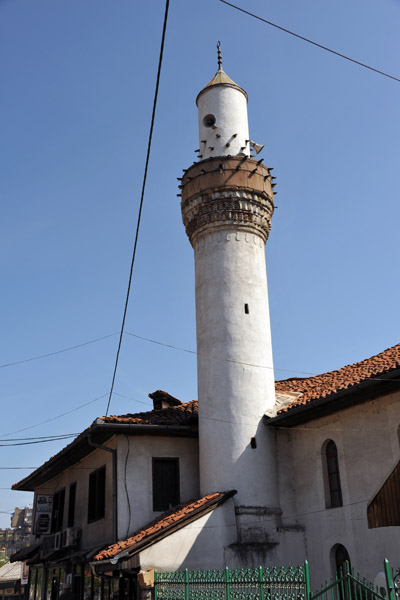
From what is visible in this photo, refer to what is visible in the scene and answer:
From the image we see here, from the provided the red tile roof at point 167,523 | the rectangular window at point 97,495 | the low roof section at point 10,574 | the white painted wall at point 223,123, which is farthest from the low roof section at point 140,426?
the low roof section at point 10,574

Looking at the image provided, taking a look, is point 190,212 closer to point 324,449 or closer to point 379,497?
point 324,449

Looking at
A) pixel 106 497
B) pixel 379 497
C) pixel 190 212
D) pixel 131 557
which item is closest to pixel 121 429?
pixel 106 497

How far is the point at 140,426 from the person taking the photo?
52.5 feet

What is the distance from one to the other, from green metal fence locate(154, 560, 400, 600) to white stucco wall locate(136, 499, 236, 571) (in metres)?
0.83

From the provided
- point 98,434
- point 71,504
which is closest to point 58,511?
point 71,504

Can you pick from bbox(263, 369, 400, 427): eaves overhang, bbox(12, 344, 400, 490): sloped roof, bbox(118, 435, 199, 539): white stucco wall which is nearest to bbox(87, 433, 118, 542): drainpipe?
bbox(118, 435, 199, 539): white stucco wall

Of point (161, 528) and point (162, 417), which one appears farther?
point (162, 417)

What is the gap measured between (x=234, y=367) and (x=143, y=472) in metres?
3.61

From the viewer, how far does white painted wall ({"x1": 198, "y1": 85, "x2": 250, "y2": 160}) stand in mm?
18844

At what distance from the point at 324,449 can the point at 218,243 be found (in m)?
6.38

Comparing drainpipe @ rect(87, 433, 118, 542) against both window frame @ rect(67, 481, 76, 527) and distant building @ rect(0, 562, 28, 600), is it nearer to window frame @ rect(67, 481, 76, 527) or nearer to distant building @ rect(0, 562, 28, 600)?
window frame @ rect(67, 481, 76, 527)

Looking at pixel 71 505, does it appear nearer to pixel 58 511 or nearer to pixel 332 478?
pixel 58 511

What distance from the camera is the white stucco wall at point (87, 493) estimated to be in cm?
1656

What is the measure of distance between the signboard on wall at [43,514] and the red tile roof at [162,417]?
6.90 m
